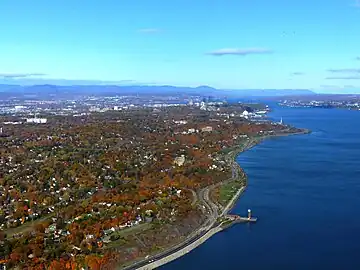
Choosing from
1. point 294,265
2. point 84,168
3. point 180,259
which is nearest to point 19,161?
point 84,168

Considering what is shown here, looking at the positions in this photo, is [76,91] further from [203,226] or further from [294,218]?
[203,226]

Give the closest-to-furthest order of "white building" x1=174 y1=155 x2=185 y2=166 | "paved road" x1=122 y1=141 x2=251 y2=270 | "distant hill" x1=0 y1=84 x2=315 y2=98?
"paved road" x1=122 y1=141 x2=251 y2=270, "white building" x1=174 y1=155 x2=185 y2=166, "distant hill" x1=0 y1=84 x2=315 y2=98

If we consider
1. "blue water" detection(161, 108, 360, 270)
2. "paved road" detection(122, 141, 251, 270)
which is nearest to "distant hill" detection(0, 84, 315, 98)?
"blue water" detection(161, 108, 360, 270)

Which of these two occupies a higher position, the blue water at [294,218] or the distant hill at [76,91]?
the blue water at [294,218]

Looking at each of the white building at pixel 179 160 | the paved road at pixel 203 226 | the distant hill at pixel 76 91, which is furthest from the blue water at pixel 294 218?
the distant hill at pixel 76 91

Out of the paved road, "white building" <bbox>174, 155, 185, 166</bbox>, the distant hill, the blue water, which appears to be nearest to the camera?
the paved road

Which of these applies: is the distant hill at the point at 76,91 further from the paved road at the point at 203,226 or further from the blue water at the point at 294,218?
the paved road at the point at 203,226

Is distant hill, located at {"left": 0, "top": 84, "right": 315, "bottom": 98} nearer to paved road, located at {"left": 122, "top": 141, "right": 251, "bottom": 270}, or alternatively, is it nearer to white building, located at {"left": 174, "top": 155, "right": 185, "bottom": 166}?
white building, located at {"left": 174, "top": 155, "right": 185, "bottom": 166}

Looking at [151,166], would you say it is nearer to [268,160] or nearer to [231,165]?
[231,165]
